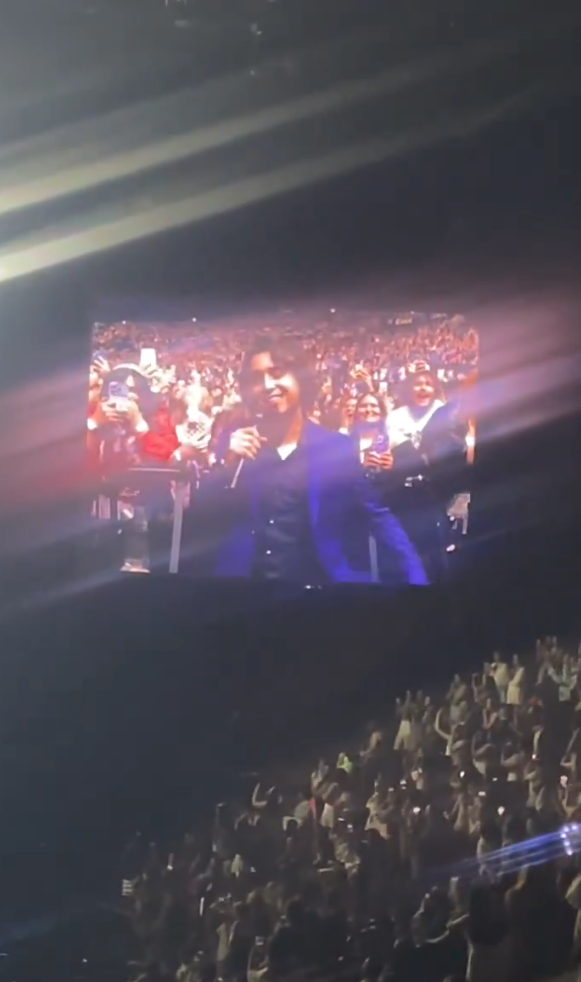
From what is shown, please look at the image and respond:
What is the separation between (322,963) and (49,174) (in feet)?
5.95

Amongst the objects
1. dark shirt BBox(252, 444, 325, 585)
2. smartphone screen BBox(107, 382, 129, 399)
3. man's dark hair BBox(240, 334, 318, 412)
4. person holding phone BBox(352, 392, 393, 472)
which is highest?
man's dark hair BBox(240, 334, 318, 412)

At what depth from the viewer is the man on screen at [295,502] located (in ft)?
7.39

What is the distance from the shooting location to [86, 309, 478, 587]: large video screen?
2.25 metres

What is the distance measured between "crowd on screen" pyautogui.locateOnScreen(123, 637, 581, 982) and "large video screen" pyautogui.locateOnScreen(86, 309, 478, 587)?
1.24 ft

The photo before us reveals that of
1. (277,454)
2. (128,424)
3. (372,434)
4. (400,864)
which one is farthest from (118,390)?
(400,864)

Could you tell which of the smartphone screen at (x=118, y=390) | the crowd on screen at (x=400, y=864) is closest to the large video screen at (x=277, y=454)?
the smartphone screen at (x=118, y=390)

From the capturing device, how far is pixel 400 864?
2.18 m

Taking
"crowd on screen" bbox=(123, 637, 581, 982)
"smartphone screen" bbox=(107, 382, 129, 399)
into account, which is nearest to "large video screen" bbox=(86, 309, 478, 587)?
"smartphone screen" bbox=(107, 382, 129, 399)

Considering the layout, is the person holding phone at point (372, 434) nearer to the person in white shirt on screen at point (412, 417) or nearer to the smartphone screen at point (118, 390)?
the person in white shirt on screen at point (412, 417)

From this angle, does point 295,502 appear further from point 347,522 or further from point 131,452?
point 131,452

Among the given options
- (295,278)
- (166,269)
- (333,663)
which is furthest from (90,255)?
(333,663)

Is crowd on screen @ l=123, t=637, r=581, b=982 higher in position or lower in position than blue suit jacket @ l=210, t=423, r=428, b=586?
lower

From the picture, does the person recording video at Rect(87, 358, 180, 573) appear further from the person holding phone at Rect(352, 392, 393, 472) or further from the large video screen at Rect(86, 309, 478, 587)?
the person holding phone at Rect(352, 392, 393, 472)

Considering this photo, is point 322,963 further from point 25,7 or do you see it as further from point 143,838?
point 25,7
